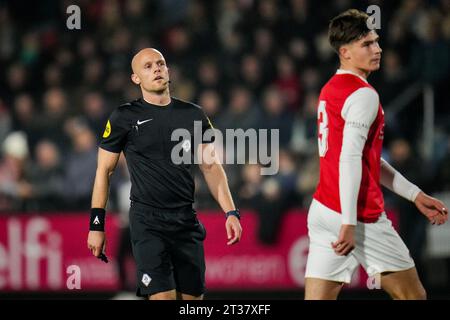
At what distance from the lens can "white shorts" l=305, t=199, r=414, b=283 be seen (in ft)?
17.1

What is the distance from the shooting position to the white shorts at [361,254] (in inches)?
205

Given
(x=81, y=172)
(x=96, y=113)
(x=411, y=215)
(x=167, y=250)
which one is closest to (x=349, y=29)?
(x=167, y=250)

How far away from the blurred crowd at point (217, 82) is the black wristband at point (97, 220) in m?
4.97

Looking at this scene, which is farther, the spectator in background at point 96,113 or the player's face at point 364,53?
the spectator in background at point 96,113

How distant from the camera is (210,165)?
242 inches

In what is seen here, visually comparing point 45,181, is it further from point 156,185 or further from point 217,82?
point 156,185

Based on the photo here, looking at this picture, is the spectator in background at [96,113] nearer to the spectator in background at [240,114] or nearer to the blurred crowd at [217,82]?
the blurred crowd at [217,82]

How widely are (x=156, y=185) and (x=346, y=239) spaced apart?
55.4 inches

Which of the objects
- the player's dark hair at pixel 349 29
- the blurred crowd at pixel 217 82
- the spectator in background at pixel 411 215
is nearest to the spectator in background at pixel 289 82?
the blurred crowd at pixel 217 82

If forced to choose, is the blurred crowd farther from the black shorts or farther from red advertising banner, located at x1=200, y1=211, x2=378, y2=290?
the black shorts

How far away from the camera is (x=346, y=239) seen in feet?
16.4
